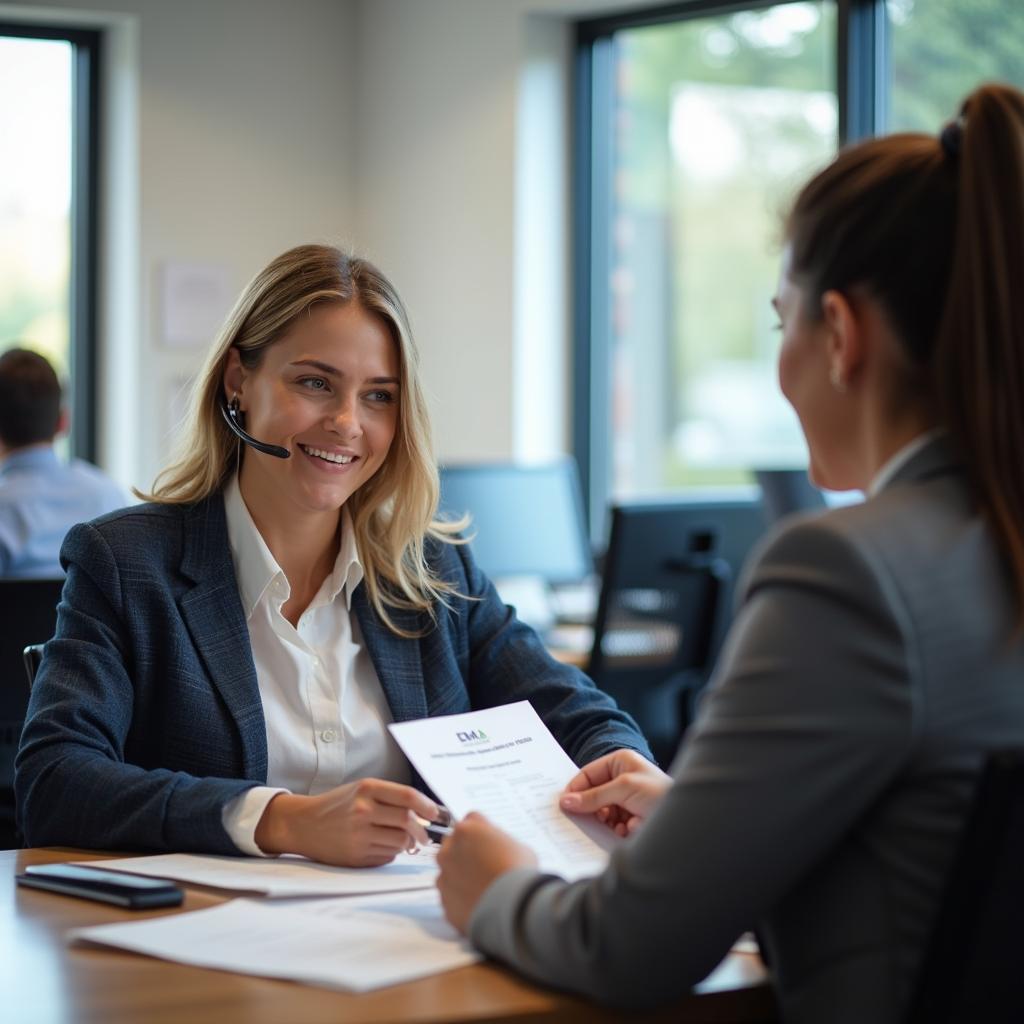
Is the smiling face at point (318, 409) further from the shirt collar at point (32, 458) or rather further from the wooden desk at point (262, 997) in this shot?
the shirt collar at point (32, 458)

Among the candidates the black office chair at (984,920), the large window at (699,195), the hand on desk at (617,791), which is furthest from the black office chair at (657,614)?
the black office chair at (984,920)

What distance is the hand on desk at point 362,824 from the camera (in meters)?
1.47

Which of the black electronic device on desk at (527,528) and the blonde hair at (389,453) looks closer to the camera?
the blonde hair at (389,453)

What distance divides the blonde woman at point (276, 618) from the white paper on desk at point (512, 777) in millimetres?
159

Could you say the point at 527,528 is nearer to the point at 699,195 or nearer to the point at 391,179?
the point at 699,195

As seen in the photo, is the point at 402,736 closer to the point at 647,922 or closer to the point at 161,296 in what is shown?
the point at 647,922

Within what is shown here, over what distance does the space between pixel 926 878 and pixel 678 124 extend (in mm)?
4438

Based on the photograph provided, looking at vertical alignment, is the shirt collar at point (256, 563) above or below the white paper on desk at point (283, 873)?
above

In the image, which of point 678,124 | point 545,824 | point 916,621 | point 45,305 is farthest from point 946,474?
point 45,305

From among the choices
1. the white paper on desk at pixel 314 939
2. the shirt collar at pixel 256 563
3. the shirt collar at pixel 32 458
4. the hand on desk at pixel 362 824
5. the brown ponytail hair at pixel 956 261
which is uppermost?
the brown ponytail hair at pixel 956 261

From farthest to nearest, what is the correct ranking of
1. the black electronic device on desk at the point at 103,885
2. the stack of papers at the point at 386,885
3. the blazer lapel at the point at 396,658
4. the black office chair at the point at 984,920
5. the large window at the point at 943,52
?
the large window at the point at 943,52
the blazer lapel at the point at 396,658
the black electronic device on desk at the point at 103,885
the stack of papers at the point at 386,885
the black office chair at the point at 984,920

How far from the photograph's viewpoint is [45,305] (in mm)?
5453

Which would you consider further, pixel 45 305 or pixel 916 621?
pixel 45 305

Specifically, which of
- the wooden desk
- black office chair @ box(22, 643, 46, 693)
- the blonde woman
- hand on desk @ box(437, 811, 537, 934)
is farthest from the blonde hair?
the wooden desk
